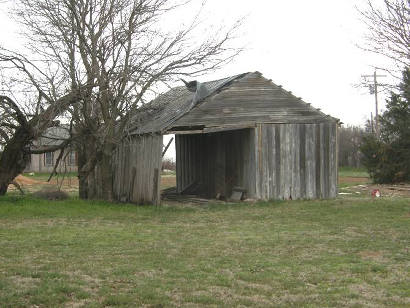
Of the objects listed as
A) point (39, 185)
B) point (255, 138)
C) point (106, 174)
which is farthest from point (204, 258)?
point (39, 185)

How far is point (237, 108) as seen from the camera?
1892 centimetres

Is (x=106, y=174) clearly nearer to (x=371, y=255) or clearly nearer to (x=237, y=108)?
(x=237, y=108)

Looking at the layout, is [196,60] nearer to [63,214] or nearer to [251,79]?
[251,79]

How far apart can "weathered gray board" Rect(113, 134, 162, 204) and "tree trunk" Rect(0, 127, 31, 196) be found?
343cm

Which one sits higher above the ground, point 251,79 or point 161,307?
point 251,79

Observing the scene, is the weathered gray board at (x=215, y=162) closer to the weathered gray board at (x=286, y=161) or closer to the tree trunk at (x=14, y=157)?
the weathered gray board at (x=286, y=161)

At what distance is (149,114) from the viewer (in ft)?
71.0

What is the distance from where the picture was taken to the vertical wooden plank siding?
18500 millimetres

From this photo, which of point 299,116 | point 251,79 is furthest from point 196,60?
point 299,116

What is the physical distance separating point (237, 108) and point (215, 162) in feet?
12.4

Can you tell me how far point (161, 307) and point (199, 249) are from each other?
12.2 feet

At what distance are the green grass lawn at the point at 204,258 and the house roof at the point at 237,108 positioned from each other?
155 inches

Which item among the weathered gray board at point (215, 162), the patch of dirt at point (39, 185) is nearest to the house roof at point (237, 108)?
the weathered gray board at point (215, 162)

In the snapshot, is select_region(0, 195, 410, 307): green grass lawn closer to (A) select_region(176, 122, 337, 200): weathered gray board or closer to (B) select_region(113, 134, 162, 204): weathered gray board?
(B) select_region(113, 134, 162, 204): weathered gray board
